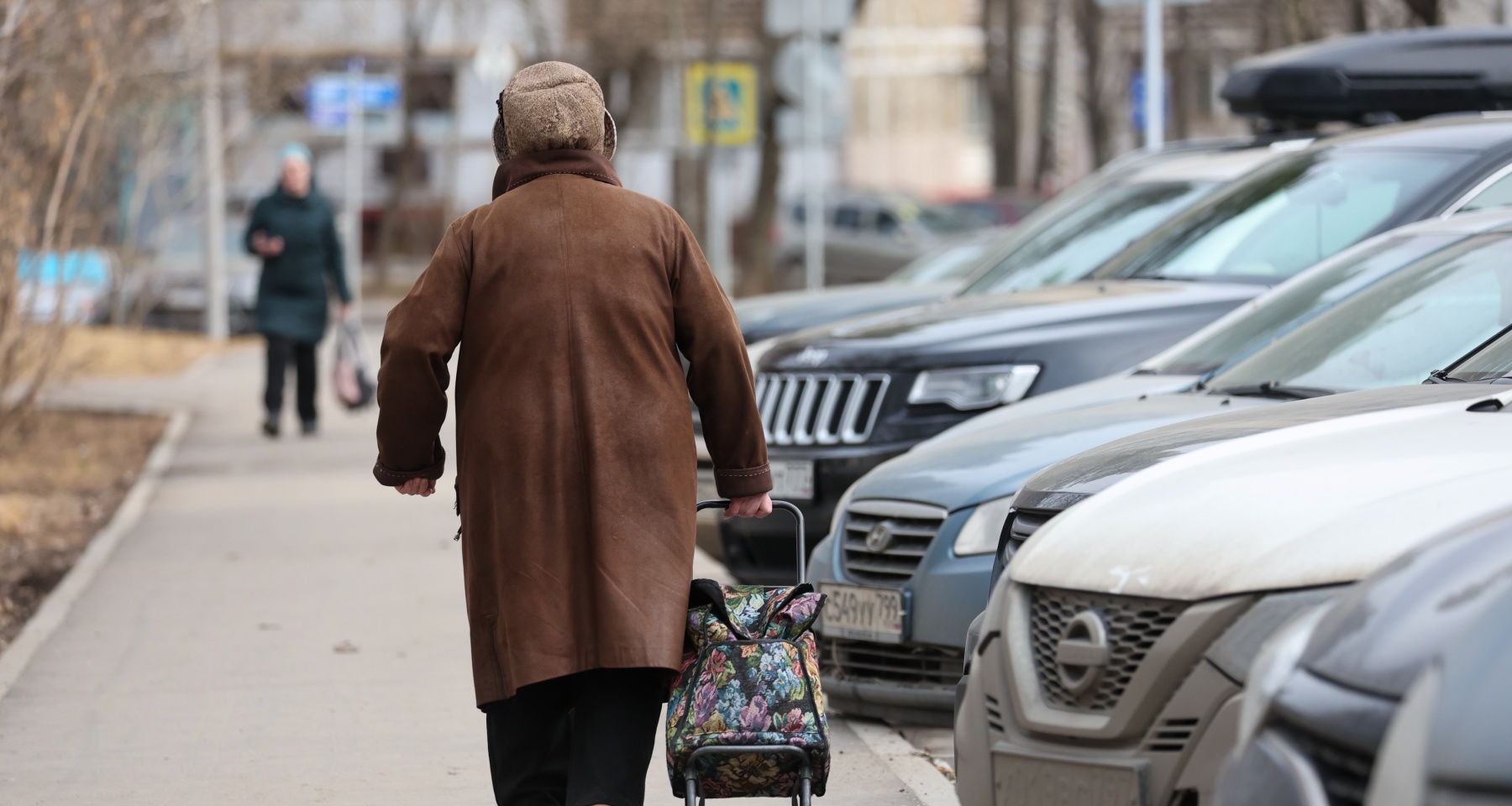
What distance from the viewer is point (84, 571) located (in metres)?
9.32

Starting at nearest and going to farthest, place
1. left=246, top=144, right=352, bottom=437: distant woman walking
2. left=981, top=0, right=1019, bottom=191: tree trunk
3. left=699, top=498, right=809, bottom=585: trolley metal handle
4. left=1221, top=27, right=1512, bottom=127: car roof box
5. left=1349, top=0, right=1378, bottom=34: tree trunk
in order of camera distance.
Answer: left=699, top=498, right=809, bottom=585: trolley metal handle → left=1221, top=27, right=1512, bottom=127: car roof box → left=246, top=144, right=352, bottom=437: distant woman walking → left=1349, top=0, right=1378, bottom=34: tree trunk → left=981, top=0, right=1019, bottom=191: tree trunk

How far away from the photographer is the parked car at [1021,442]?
5.66 metres

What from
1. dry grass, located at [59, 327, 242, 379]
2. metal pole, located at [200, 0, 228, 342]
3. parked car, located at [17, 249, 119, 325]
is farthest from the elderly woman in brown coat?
dry grass, located at [59, 327, 242, 379]

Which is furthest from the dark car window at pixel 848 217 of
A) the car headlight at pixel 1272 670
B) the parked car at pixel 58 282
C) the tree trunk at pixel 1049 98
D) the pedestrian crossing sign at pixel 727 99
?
the car headlight at pixel 1272 670

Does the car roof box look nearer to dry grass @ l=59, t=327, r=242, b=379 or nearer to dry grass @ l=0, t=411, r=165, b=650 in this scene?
dry grass @ l=0, t=411, r=165, b=650

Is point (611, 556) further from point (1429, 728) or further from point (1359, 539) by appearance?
point (1429, 728)

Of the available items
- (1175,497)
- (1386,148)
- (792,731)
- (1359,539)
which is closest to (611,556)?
(792,731)

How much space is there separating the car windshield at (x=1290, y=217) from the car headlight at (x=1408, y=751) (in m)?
5.06

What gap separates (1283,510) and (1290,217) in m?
4.40

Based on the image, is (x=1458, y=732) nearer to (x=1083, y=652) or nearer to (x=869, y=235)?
(x=1083, y=652)

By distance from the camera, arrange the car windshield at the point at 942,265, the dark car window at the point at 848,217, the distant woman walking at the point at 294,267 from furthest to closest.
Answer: the dark car window at the point at 848,217
the distant woman walking at the point at 294,267
the car windshield at the point at 942,265

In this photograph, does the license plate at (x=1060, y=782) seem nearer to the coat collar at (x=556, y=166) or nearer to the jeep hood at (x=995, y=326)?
the coat collar at (x=556, y=166)

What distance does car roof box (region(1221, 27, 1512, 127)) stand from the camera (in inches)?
389

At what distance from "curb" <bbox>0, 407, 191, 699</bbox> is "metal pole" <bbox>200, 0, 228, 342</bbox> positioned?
466cm
